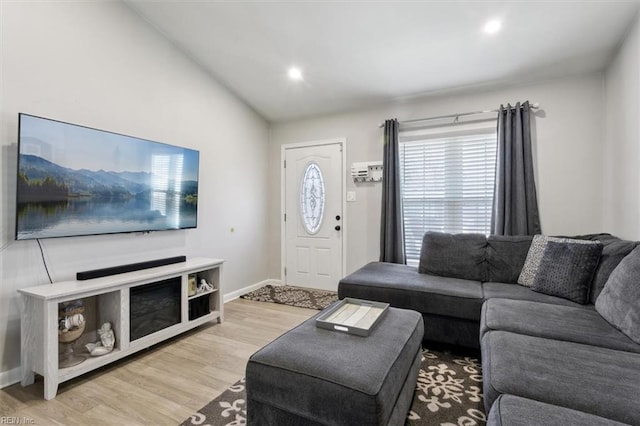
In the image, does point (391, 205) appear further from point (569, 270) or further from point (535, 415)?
point (535, 415)

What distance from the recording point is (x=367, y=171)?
3969 millimetres

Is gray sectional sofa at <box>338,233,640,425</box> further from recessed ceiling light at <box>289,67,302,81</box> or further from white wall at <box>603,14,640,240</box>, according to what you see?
recessed ceiling light at <box>289,67,302,81</box>

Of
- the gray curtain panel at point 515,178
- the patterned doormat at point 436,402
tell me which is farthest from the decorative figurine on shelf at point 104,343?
the gray curtain panel at point 515,178

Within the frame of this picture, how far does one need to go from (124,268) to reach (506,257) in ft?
10.8

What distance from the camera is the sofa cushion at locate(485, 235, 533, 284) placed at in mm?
2684

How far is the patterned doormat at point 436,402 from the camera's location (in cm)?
164

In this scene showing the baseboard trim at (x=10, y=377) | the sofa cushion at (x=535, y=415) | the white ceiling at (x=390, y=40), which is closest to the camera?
the sofa cushion at (x=535, y=415)

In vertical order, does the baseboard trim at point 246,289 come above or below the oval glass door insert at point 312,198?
below

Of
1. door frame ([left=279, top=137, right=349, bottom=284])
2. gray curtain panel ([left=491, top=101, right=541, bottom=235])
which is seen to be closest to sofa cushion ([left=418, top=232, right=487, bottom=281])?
gray curtain panel ([left=491, top=101, right=541, bottom=235])

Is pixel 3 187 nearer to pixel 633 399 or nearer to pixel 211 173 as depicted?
pixel 211 173

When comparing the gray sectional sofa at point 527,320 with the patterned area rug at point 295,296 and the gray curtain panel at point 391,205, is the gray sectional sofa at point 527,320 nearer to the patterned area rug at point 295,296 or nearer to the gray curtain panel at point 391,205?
the gray curtain panel at point 391,205

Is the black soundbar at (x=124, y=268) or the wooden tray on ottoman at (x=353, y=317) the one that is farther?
the black soundbar at (x=124, y=268)

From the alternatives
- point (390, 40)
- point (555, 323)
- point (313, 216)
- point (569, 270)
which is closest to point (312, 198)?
point (313, 216)

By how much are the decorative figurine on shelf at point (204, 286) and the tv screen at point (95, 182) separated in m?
0.61
